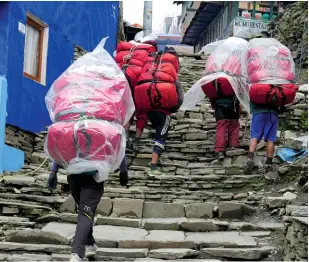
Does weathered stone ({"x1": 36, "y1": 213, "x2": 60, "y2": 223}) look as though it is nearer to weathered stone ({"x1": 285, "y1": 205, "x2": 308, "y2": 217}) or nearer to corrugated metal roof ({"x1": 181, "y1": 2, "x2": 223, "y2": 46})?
weathered stone ({"x1": 285, "y1": 205, "x2": 308, "y2": 217})

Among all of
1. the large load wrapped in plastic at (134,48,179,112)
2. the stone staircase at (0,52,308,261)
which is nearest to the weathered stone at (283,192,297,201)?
the stone staircase at (0,52,308,261)

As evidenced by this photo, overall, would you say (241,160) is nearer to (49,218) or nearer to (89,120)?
(49,218)

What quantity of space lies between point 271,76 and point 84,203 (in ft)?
13.9

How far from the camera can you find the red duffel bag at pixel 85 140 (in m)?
4.44

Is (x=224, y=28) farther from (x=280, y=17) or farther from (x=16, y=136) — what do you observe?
(x=16, y=136)

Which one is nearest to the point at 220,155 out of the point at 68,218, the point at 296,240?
the point at 68,218

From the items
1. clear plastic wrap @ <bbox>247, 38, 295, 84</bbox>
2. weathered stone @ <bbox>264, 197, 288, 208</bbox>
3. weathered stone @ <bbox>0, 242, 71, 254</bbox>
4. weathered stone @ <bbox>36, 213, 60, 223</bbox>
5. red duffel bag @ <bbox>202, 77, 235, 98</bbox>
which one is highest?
clear plastic wrap @ <bbox>247, 38, 295, 84</bbox>

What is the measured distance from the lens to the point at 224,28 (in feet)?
87.5

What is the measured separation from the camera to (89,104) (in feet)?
15.1

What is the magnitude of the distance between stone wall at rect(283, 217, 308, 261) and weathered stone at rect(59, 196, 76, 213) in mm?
2769

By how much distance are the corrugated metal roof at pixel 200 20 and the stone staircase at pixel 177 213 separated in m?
20.1

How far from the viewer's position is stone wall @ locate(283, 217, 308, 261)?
14.3ft

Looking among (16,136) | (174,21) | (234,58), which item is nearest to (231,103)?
(234,58)

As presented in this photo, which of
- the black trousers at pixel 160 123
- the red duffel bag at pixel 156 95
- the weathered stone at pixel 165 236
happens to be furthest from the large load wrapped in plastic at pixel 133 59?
the weathered stone at pixel 165 236
